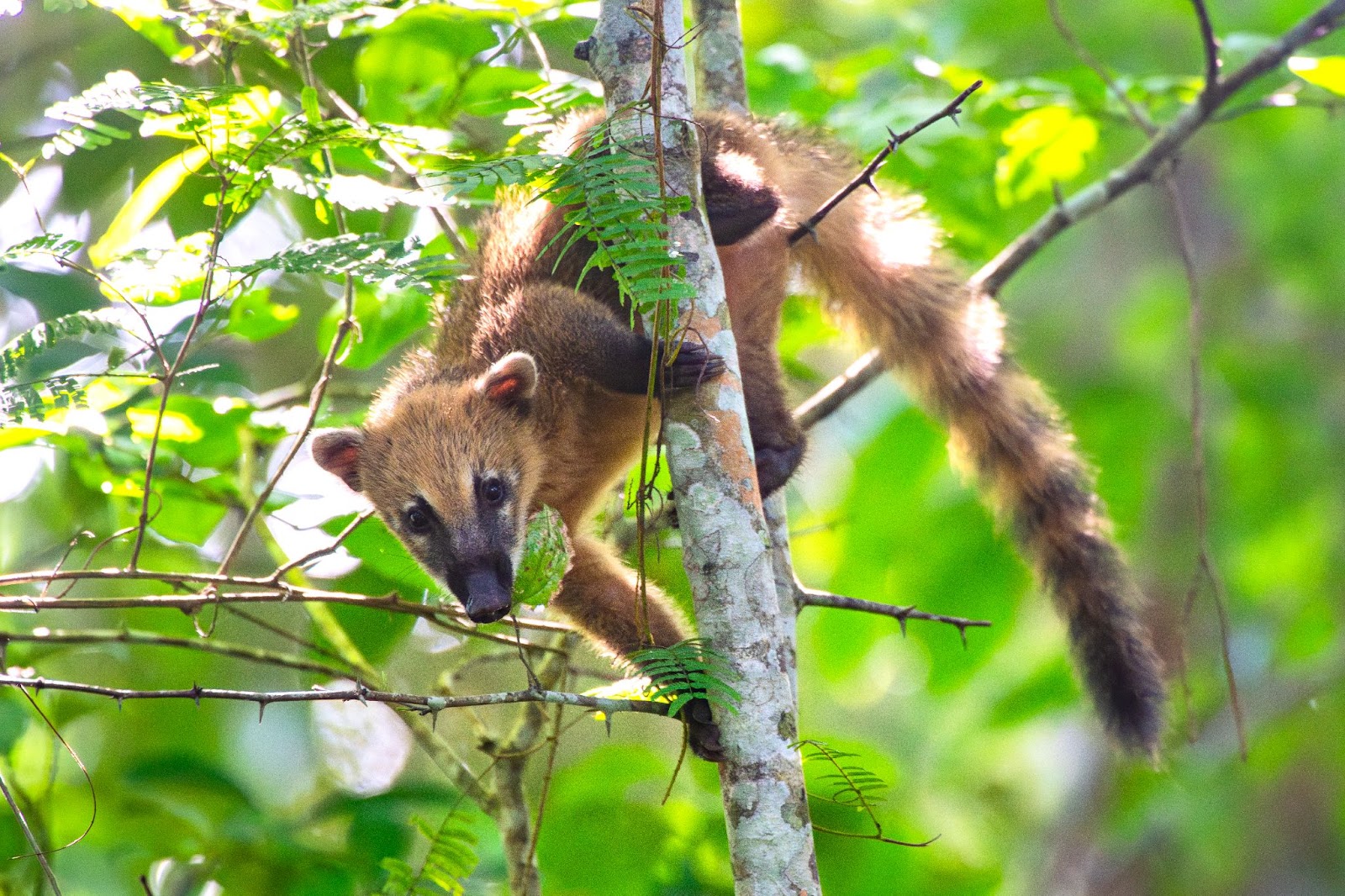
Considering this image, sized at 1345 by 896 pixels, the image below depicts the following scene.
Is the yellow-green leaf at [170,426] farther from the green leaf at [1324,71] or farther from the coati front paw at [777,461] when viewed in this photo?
the green leaf at [1324,71]

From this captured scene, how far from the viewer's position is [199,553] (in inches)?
178

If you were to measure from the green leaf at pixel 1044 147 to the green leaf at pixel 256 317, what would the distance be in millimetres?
2912

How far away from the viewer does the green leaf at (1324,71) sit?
3.60 meters

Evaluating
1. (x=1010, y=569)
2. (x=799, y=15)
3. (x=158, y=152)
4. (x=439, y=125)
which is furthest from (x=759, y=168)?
(x=799, y=15)

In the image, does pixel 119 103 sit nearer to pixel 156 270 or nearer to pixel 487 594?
pixel 156 270

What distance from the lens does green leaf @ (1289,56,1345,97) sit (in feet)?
11.8

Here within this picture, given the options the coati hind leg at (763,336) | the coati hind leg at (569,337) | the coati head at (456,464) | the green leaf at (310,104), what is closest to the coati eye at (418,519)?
the coati head at (456,464)

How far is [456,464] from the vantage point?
4.12 m

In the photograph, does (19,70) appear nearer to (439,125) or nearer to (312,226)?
(312,226)

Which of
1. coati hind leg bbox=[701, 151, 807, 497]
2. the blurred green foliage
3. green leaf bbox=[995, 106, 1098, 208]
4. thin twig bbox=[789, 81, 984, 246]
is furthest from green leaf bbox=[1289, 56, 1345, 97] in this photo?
coati hind leg bbox=[701, 151, 807, 497]

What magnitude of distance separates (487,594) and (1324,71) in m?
3.33

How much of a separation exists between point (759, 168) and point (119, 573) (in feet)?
8.99

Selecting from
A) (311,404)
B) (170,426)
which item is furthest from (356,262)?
(170,426)

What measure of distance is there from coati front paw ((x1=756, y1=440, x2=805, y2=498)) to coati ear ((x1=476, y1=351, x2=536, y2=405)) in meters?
0.96
